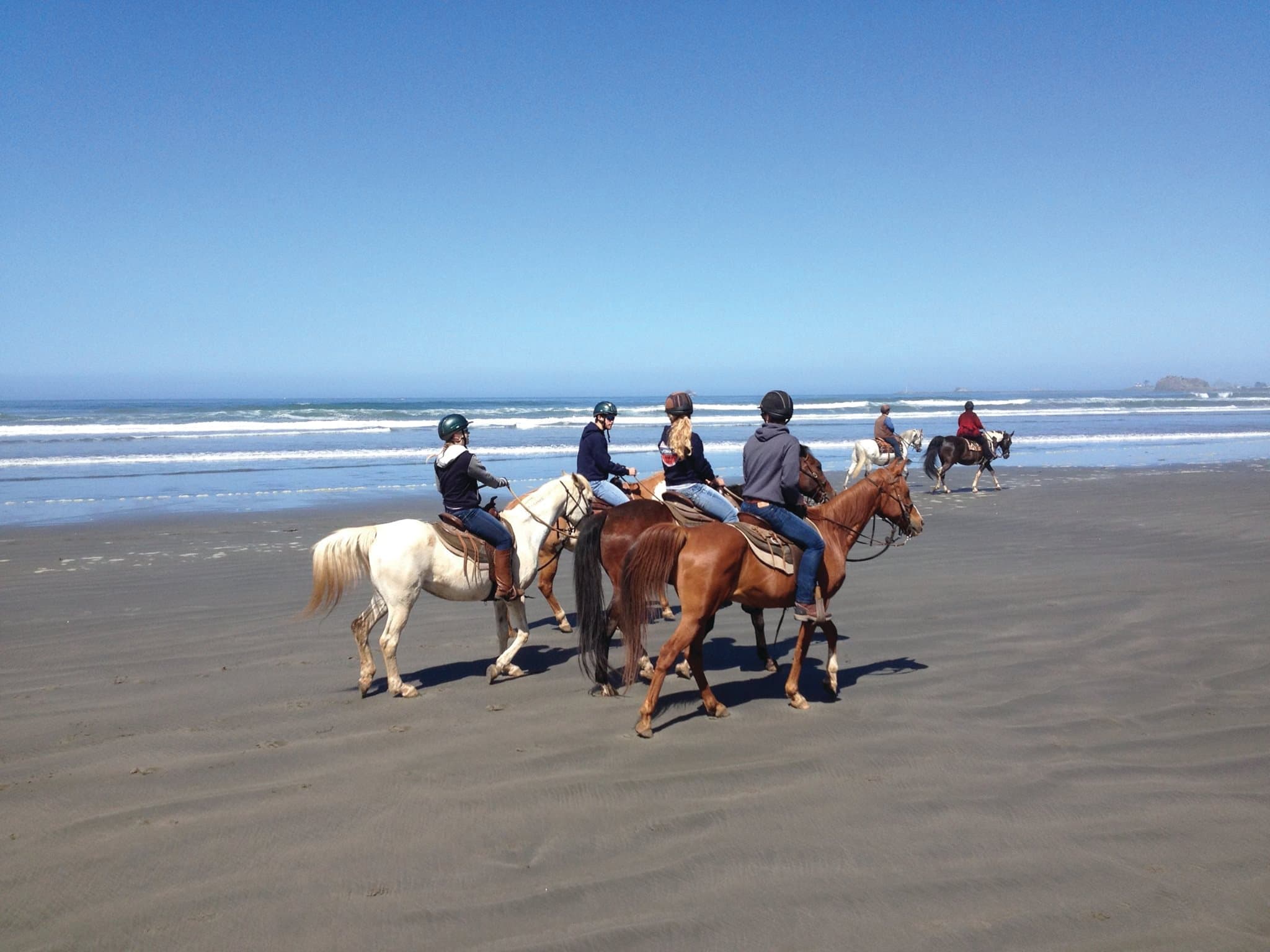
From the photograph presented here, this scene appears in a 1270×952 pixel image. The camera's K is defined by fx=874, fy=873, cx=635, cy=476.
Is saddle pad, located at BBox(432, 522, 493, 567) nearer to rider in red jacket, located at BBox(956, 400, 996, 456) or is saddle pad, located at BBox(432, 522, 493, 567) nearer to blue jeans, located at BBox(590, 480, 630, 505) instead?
blue jeans, located at BBox(590, 480, 630, 505)

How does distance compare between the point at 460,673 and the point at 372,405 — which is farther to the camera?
the point at 372,405

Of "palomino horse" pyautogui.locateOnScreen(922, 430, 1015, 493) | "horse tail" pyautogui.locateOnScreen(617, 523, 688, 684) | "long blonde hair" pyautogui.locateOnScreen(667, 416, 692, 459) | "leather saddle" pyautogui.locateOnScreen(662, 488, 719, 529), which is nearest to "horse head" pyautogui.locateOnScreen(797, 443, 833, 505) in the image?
"leather saddle" pyautogui.locateOnScreen(662, 488, 719, 529)

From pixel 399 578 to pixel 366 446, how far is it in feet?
93.8

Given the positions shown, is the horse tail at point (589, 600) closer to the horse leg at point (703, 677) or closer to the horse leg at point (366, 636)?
the horse leg at point (703, 677)

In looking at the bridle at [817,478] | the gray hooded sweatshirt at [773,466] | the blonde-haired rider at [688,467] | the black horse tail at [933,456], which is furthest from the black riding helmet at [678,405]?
the black horse tail at [933,456]

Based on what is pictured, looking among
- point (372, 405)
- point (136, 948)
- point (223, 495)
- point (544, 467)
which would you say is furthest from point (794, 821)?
point (372, 405)

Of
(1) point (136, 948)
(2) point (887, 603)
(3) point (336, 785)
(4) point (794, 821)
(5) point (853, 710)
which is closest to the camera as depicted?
(1) point (136, 948)

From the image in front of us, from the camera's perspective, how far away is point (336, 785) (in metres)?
5.02

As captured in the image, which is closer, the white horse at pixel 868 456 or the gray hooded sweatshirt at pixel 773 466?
the gray hooded sweatshirt at pixel 773 466

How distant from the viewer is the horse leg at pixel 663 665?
18.9ft

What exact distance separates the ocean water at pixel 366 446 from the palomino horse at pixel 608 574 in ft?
38.7

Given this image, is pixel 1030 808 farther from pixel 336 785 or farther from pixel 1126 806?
pixel 336 785

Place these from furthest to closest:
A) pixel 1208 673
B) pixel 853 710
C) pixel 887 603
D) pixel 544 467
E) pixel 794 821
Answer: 1. pixel 544 467
2. pixel 887 603
3. pixel 1208 673
4. pixel 853 710
5. pixel 794 821

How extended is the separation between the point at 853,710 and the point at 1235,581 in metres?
6.50
